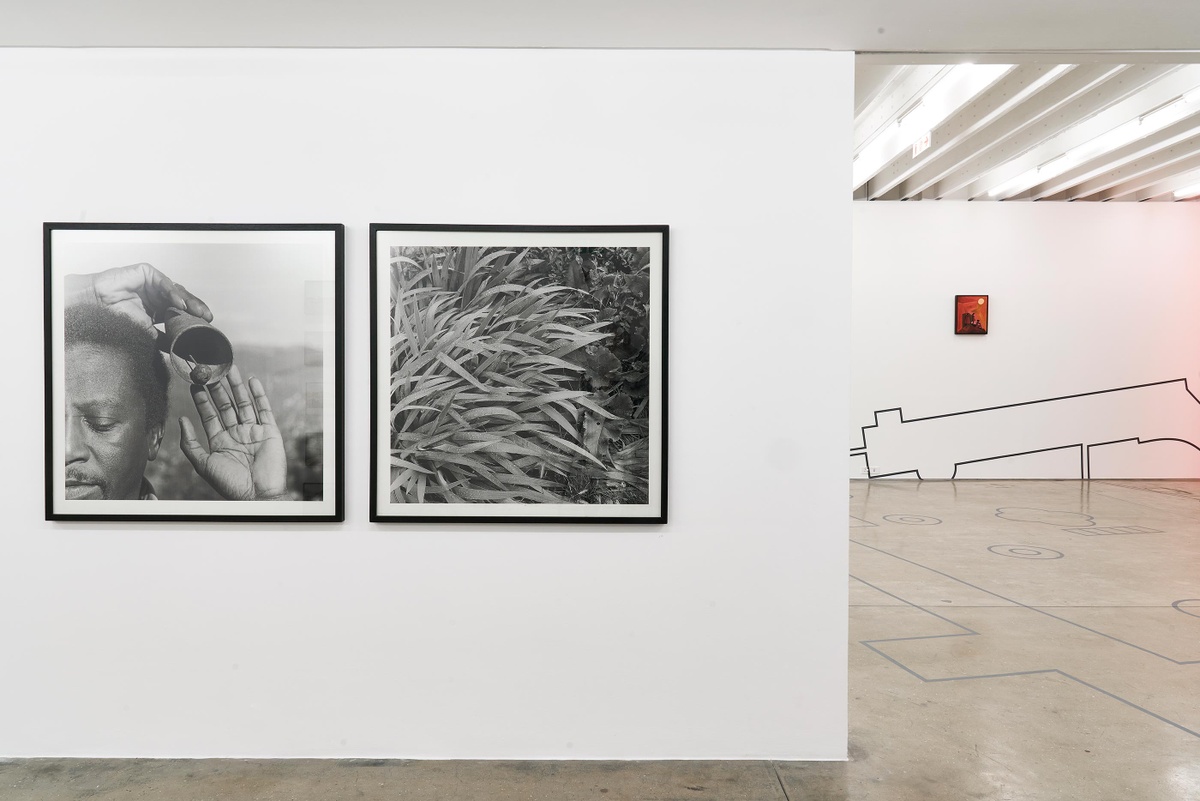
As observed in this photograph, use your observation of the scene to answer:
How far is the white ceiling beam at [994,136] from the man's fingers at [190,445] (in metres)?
5.75

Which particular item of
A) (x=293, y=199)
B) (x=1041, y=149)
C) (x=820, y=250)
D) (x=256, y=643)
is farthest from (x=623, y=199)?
(x=1041, y=149)

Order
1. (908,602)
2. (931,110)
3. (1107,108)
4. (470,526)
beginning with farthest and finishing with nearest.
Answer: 1. (1107,108)
2. (931,110)
3. (908,602)
4. (470,526)

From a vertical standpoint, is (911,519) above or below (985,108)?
below

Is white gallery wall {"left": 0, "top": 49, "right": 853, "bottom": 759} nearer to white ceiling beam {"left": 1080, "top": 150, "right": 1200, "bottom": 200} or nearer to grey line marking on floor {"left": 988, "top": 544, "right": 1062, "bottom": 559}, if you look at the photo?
grey line marking on floor {"left": 988, "top": 544, "right": 1062, "bottom": 559}

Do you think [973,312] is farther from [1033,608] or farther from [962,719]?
[962,719]

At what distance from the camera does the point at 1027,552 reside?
6457mm

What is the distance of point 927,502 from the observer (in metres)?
8.70

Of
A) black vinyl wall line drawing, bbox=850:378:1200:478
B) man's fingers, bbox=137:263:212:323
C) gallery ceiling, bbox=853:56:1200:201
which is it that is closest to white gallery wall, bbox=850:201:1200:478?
black vinyl wall line drawing, bbox=850:378:1200:478

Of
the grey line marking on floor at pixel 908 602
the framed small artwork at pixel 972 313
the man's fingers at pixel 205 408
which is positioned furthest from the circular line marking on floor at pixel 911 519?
the man's fingers at pixel 205 408

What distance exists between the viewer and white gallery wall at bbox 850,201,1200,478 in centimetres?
1000

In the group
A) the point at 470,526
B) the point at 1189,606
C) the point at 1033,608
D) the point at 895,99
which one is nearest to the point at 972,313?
the point at 895,99

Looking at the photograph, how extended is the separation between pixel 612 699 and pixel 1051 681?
222 centimetres

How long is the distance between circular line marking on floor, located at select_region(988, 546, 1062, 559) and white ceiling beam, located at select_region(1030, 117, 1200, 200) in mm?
3465

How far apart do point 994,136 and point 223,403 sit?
6929 millimetres
